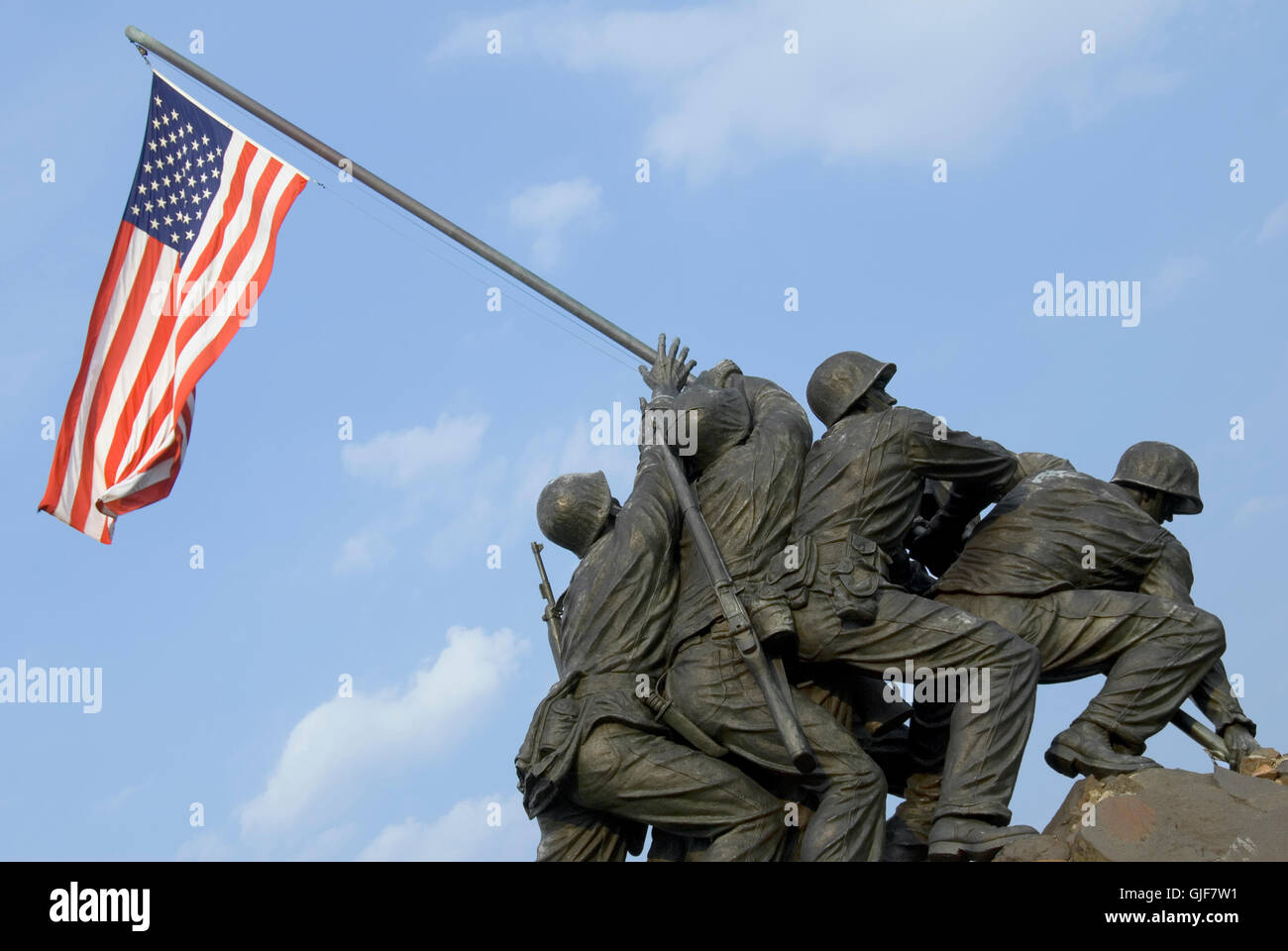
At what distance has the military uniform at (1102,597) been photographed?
449 inches

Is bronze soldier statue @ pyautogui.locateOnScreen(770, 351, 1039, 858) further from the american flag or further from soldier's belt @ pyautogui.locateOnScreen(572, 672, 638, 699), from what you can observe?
the american flag

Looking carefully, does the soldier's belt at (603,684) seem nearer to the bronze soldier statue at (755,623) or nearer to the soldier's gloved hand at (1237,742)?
the bronze soldier statue at (755,623)

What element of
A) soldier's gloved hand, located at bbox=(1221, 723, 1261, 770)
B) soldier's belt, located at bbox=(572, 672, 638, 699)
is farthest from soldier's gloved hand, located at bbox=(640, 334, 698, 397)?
soldier's gloved hand, located at bbox=(1221, 723, 1261, 770)

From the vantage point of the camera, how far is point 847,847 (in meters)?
→ 10.7

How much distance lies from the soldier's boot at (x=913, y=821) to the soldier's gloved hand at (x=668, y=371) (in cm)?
300

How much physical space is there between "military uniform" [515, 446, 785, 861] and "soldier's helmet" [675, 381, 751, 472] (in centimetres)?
29

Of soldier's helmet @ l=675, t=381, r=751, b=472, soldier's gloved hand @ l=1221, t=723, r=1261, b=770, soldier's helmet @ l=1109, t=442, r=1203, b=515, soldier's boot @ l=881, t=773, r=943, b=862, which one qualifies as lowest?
soldier's boot @ l=881, t=773, r=943, b=862

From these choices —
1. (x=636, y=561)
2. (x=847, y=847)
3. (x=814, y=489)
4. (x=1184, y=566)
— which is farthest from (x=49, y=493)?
(x=1184, y=566)

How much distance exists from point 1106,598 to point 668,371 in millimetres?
3222

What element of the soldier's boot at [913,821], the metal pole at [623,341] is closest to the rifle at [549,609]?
the metal pole at [623,341]

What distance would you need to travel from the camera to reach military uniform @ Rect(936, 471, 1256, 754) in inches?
449

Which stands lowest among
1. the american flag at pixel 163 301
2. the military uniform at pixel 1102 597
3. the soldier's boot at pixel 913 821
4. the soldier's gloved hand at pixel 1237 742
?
the soldier's boot at pixel 913 821

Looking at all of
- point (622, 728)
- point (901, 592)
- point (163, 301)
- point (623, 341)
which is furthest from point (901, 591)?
point (163, 301)

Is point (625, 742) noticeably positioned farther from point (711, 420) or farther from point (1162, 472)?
point (1162, 472)
